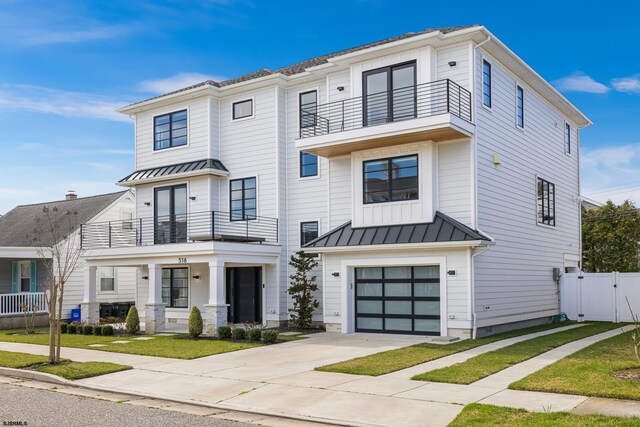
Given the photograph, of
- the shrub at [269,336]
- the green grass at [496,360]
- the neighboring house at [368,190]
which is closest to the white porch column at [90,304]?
the neighboring house at [368,190]

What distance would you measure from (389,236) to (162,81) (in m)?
12.4

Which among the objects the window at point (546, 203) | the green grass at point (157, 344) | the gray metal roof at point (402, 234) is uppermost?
the window at point (546, 203)

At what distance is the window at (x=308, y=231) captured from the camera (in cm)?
2102

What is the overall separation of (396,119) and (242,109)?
6800 millimetres

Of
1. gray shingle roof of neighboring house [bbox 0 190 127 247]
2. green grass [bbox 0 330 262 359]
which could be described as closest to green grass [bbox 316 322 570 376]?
green grass [bbox 0 330 262 359]

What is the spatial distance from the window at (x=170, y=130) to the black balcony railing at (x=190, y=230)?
9.20 feet

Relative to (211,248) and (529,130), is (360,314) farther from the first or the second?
(529,130)

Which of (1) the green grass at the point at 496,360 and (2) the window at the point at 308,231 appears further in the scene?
(2) the window at the point at 308,231

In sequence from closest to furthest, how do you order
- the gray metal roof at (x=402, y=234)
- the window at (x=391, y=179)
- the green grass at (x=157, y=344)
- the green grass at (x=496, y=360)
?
the green grass at (x=496, y=360), the green grass at (x=157, y=344), the gray metal roof at (x=402, y=234), the window at (x=391, y=179)

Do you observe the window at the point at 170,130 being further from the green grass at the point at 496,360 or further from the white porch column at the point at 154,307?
the green grass at the point at 496,360

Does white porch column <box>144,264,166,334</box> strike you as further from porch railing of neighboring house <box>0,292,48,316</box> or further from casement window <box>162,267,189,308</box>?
porch railing of neighboring house <box>0,292,48,316</box>

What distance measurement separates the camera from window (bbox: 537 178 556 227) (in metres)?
22.3

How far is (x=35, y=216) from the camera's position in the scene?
102 feet

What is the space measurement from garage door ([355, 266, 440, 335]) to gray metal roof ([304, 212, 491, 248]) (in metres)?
1.09
